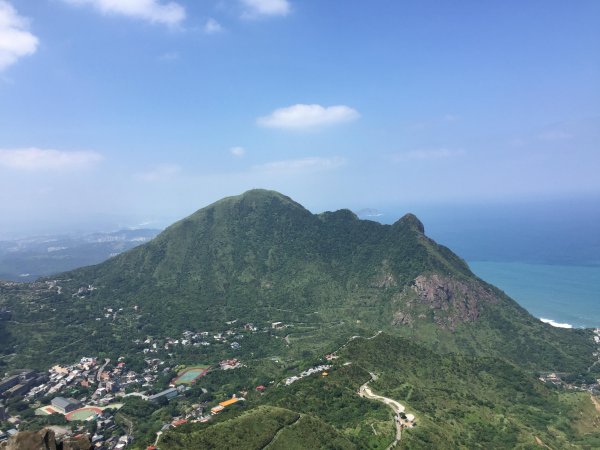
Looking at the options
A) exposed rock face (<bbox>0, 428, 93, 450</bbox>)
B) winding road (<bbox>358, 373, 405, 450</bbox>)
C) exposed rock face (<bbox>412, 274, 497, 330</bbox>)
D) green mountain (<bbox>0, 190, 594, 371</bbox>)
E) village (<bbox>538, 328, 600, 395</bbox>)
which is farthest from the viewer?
exposed rock face (<bbox>412, 274, 497, 330</bbox>)

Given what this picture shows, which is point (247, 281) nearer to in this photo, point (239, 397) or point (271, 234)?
point (271, 234)

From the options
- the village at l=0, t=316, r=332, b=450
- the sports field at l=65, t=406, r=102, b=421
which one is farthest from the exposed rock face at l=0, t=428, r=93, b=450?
the sports field at l=65, t=406, r=102, b=421

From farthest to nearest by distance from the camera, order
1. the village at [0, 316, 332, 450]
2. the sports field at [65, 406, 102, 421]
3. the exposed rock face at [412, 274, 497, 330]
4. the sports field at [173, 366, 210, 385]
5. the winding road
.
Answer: the exposed rock face at [412, 274, 497, 330] < the sports field at [173, 366, 210, 385] < the sports field at [65, 406, 102, 421] < the village at [0, 316, 332, 450] < the winding road

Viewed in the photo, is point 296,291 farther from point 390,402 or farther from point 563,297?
point 563,297

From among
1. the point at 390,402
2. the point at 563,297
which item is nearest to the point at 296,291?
the point at 390,402

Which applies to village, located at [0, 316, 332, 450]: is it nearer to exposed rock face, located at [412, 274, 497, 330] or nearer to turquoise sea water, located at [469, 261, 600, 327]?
exposed rock face, located at [412, 274, 497, 330]

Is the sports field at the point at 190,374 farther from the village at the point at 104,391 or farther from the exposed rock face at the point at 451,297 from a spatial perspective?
the exposed rock face at the point at 451,297

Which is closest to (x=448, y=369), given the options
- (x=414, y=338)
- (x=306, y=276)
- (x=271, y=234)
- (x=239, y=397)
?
(x=414, y=338)
